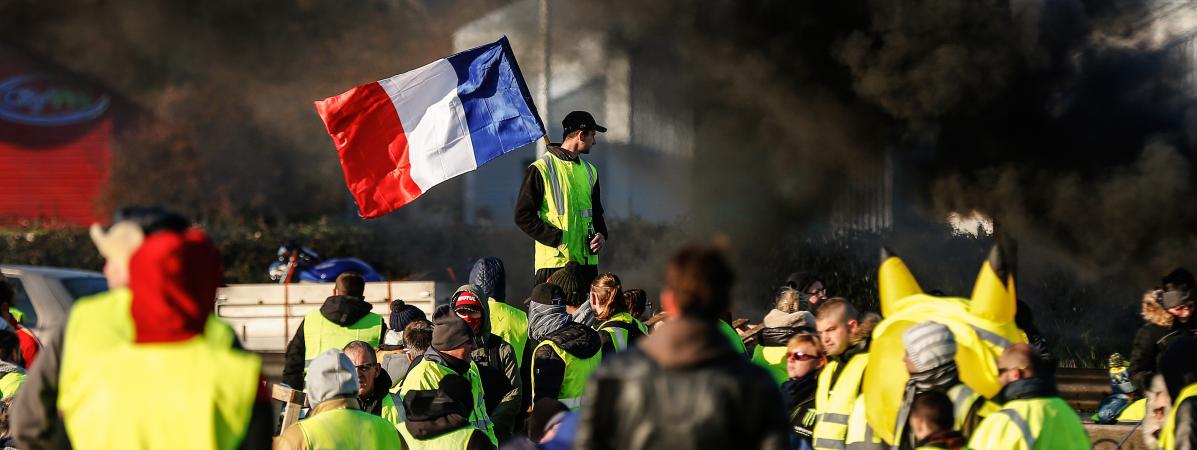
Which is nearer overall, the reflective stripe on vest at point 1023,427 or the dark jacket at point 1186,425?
the reflective stripe on vest at point 1023,427

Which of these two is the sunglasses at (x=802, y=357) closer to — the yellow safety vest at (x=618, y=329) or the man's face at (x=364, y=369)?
Answer: the yellow safety vest at (x=618, y=329)

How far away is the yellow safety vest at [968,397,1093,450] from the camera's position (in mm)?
4871

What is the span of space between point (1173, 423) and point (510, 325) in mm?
3413

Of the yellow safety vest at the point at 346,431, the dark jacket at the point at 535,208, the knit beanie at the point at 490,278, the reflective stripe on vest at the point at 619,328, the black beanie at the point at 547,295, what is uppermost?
the dark jacket at the point at 535,208

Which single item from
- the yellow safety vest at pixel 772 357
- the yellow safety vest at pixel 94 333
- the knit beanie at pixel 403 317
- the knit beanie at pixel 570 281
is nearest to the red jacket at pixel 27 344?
the knit beanie at pixel 403 317

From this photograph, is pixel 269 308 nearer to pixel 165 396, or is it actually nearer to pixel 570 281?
pixel 570 281

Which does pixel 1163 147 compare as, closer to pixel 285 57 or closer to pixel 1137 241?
pixel 1137 241

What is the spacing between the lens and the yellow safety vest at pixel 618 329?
7.09m

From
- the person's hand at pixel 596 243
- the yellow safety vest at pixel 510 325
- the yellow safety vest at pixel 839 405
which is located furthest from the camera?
the person's hand at pixel 596 243

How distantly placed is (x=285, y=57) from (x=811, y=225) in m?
8.36

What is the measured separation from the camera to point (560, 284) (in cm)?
848

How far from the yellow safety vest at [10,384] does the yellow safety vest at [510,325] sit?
7.59ft

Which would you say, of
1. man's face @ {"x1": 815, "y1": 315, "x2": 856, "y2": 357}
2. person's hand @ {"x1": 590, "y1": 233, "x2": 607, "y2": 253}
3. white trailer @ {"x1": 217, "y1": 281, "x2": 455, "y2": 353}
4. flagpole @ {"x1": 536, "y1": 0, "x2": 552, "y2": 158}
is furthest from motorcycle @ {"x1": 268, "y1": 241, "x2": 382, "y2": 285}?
man's face @ {"x1": 815, "y1": 315, "x2": 856, "y2": 357}

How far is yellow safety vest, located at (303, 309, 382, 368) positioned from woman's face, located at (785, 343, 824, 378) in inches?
96.1
